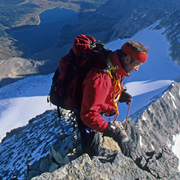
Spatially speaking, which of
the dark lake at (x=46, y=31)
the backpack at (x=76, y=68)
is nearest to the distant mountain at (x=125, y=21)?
the dark lake at (x=46, y=31)

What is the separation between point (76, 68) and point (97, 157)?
2.05 m

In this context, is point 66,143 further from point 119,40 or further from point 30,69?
point 30,69

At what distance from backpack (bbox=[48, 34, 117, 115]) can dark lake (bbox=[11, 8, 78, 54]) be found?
9471cm

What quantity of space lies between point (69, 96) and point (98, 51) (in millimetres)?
1047

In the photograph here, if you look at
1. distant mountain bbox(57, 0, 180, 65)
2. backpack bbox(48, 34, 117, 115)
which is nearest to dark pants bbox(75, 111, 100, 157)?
backpack bbox(48, 34, 117, 115)

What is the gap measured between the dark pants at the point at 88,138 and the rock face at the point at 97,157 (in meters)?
0.28

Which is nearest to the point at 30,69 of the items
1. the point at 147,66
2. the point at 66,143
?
the point at 147,66

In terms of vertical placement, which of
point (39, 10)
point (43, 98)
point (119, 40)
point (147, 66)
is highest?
point (39, 10)

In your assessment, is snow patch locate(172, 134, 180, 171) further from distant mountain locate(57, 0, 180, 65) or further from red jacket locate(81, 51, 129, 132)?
distant mountain locate(57, 0, 180, 65)

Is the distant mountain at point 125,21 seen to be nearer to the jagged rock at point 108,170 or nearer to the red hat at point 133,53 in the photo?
the jagged rock at point 108,170

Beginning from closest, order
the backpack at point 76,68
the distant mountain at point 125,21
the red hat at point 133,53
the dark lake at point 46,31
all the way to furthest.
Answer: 1. the red hat at point 133,53
2. the backpack at point 76,68
3. the distant mountain at point 125,21
4. the dark lake at point 46,31

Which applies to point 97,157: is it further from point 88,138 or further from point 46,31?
point 46,31

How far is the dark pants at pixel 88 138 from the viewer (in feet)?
13.9

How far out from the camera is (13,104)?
29.3 metres
